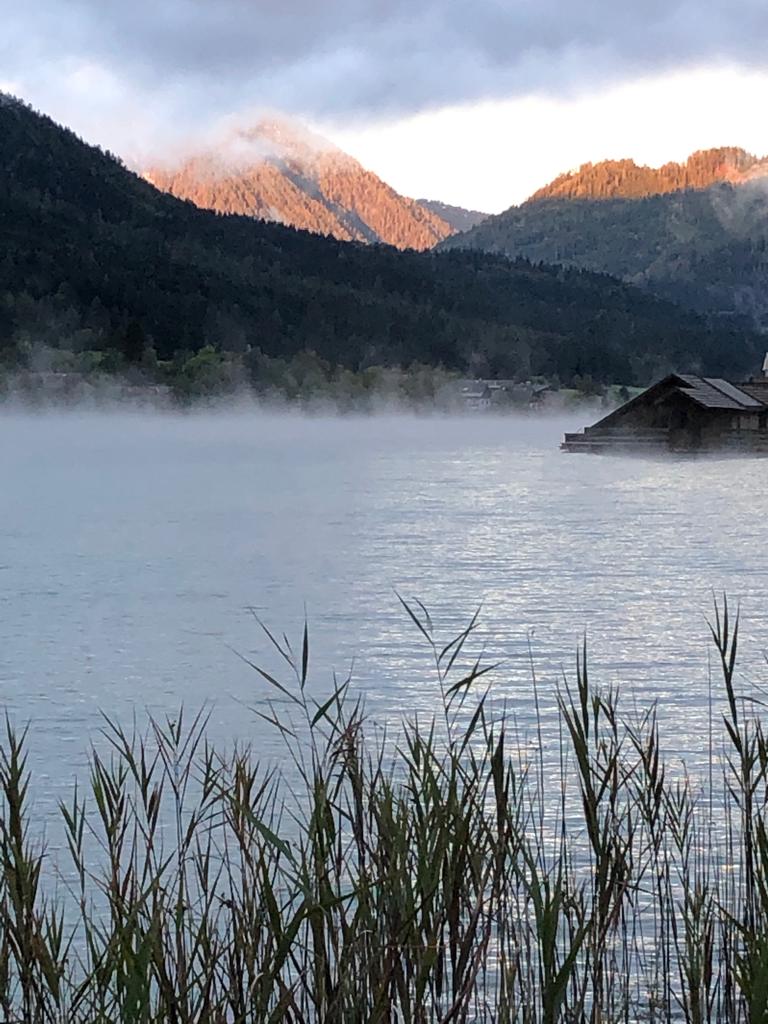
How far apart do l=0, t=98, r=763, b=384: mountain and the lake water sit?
66.4 metres

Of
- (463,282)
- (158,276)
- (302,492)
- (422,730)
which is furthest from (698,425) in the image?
(463,282)

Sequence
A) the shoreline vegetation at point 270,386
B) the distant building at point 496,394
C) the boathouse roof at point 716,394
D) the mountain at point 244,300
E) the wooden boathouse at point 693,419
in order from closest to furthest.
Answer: the boathouse roof at point 716,394
the wooden boathouse at point 693,419
the shoreline vegetation at point 270,386
the mountain at point 244,300
the distant building at point 496,394

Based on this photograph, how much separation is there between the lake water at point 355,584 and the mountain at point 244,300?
66400 millimetres

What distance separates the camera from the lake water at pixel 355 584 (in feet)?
30.2

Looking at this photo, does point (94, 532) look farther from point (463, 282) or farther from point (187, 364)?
point (463, 282)

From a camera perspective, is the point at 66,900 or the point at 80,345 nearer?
the point at 66,900

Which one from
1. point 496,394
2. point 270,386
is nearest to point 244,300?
point 270,386

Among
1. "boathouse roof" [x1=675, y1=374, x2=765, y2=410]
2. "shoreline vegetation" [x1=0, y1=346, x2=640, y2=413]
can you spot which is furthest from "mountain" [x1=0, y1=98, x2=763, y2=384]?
"boathouse roof" [x1=675, y1=374, x2=765, y2=410]

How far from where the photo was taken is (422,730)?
798cm

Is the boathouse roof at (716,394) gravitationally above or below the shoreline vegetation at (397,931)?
above

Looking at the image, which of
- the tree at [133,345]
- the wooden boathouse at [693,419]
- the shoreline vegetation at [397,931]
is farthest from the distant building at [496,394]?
the shoreline vegetation at [397,931]

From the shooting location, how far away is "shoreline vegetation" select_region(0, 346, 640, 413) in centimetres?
9725

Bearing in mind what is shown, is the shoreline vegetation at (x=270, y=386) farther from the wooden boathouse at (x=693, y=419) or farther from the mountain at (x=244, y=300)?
the wooden boathouse at (x=693, y=419)

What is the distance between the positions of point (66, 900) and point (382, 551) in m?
14.1
